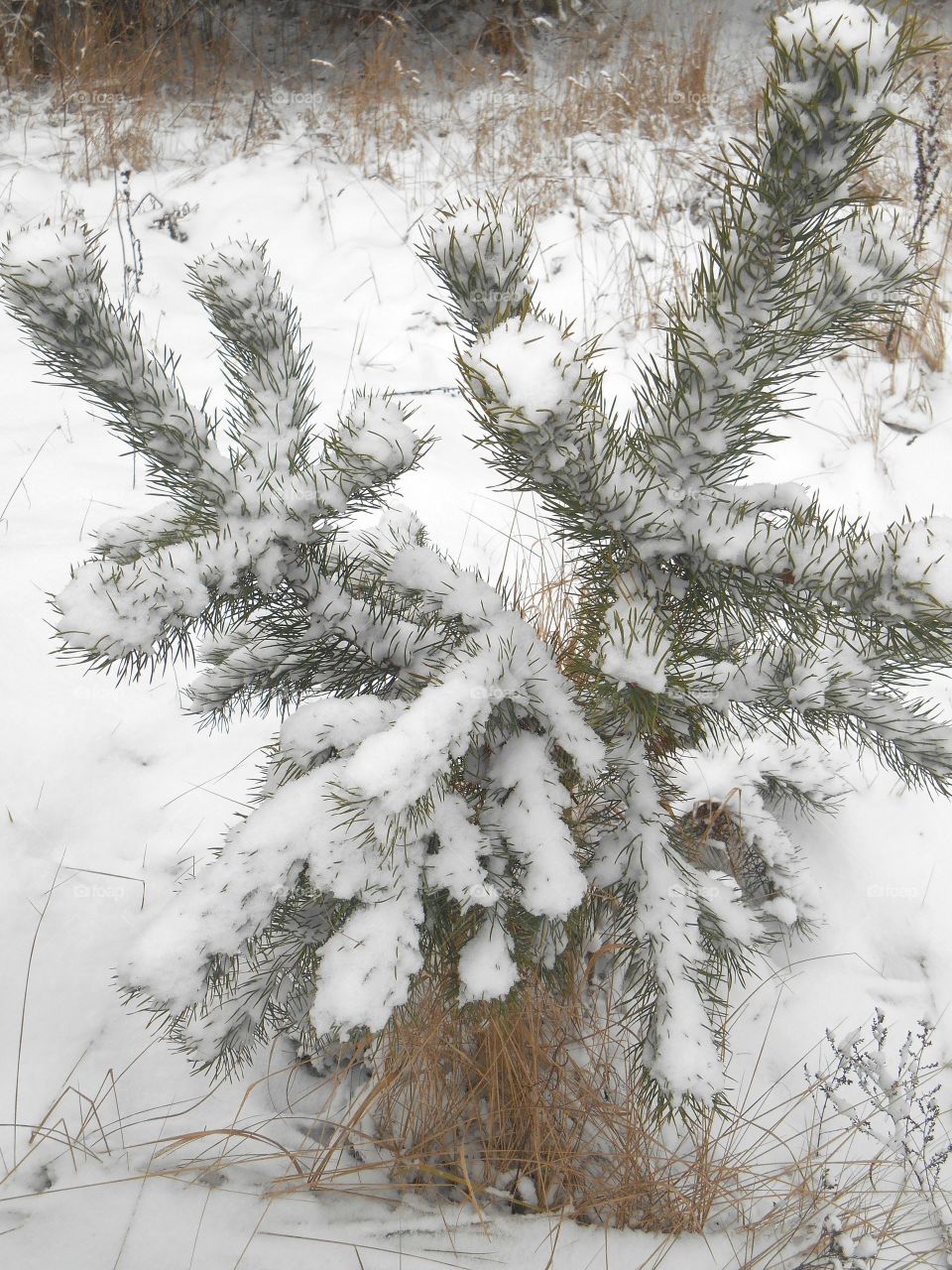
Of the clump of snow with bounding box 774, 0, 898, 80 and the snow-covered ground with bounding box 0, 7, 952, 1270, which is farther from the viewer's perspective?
the snow-covered ground with bounding box 0, 7, 952, 1270

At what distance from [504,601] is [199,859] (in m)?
1.01

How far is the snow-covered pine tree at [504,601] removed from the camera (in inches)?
30.4

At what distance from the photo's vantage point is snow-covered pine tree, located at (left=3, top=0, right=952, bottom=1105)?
2.53ft

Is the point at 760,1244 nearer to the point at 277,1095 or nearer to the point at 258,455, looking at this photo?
the point at 277,1095

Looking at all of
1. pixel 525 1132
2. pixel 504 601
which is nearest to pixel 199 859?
pixel 525 1132

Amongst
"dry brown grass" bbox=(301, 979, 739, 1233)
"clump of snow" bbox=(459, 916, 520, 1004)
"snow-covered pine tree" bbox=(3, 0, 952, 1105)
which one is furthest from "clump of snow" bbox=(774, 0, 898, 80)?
"dry brown grass" bbox=(301, 979, 739, 1233)

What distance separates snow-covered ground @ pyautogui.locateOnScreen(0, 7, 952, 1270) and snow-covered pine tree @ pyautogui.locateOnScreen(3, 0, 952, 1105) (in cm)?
35

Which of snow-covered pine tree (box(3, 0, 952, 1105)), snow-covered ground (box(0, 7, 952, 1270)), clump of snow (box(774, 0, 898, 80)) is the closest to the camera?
clump of snow (box(774, 0, 898, 80))

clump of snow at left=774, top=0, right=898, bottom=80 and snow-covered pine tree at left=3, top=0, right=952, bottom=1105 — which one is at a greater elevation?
clump of snow at left=774, top=0, right=898, bottom=80

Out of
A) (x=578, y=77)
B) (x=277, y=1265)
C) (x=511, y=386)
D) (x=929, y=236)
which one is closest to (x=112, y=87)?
(x=578, y=77)

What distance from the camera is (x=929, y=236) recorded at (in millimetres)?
3488

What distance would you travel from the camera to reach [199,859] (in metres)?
1.70

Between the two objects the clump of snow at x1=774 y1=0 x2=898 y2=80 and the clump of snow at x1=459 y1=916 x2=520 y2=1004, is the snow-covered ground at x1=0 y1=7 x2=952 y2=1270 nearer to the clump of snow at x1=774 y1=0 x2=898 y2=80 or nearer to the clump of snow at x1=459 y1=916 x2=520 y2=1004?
the clump of snow at x1=459 y1=916 x2=520 y2=1004

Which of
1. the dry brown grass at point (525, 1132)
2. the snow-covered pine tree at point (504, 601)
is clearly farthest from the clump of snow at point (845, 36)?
the dry brown grass at point (525, 1132)
